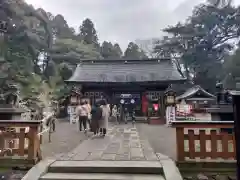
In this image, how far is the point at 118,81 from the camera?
21.7 metres

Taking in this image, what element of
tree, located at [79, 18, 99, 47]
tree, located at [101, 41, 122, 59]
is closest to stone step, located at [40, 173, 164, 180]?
tree, located at [101, 41, 122, 59]

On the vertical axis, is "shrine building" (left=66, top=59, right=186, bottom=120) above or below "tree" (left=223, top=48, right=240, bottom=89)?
below

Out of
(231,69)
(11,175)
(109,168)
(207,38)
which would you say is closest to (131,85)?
(231,69)

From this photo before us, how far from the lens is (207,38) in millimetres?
35281

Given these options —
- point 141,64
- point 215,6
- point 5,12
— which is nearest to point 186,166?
point 141,64

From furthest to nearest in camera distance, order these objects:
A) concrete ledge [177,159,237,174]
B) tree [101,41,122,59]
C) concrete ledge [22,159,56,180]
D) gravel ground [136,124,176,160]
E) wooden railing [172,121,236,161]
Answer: tree [101,41,122,59], gravel ground [136,124,176,160], wooden railing [172,121,236,161], concrete ledge [177,159,237,174], concrete ledge [22,159,56,180]

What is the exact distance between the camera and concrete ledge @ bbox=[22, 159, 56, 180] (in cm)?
468

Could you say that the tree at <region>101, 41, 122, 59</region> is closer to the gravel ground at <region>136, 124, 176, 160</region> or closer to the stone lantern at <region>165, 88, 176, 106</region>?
the stone lantern at <region>165, 88, 176, 106</region>

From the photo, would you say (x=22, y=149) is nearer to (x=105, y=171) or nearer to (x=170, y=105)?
(x=105, y=171)

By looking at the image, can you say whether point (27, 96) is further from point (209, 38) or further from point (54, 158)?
point (209, 38)

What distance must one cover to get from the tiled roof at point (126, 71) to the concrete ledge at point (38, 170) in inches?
643

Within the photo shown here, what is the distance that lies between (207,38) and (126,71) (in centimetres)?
1724

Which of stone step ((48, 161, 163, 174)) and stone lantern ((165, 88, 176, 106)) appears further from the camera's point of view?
stone lantern ((165, 88, 176, 106))

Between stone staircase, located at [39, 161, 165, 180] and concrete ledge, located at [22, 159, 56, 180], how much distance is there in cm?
8
